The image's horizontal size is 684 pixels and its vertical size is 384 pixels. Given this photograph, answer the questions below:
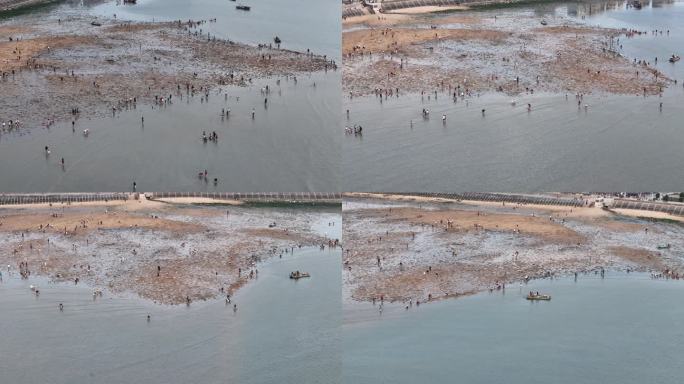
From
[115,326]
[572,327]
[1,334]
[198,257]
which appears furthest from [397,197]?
[1,334]

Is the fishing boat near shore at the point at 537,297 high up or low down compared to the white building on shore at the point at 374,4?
down

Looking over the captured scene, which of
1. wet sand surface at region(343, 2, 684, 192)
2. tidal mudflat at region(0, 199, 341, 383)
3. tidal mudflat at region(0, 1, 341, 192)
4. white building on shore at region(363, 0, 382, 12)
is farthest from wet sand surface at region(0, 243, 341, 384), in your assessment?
white building on shore at region(363, 0, 382, 12)

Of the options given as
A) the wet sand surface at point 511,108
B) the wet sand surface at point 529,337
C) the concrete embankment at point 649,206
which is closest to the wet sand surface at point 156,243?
the wet sand surface at point 511,108

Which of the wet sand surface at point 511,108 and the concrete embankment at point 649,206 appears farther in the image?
the concrete embankment at point 649,206

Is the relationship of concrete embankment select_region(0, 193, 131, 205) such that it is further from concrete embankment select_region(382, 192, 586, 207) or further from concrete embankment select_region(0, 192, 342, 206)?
concrete embankment select_region(382, 192, 586, 207)

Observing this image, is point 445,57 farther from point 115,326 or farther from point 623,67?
point 115,326

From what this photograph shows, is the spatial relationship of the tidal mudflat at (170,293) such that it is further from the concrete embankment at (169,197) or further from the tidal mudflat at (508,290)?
the tidal mudflat at (508,290)

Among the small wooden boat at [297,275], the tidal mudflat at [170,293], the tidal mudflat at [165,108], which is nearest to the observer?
the tidal mudflat at [170,293]
